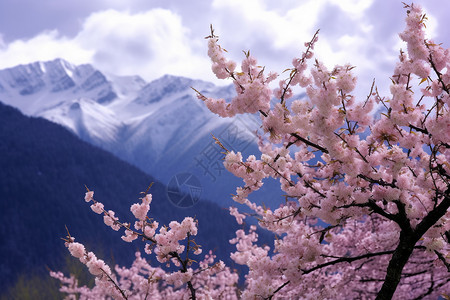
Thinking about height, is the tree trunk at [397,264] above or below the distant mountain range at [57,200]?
below

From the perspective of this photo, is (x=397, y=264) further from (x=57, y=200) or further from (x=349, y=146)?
(x=57, y=200)

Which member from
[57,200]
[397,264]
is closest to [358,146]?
[397,264]

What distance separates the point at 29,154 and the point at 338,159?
112 metres

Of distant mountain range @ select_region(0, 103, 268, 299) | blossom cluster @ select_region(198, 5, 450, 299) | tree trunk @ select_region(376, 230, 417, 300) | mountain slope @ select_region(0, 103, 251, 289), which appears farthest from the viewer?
mountain slope @ select_region(0, 103, 251, 289)

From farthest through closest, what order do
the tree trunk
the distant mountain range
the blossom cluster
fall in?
the distant mountain range < the tree trunk < the blossom cluster

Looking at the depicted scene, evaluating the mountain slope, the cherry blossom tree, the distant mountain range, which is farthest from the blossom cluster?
the distant mountain range

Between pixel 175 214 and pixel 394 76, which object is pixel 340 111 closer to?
pixel 394 76

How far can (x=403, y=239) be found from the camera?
4152mm

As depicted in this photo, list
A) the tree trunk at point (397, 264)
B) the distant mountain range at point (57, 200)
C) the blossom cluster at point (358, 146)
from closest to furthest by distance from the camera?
the blossom cluster at point (358, 146)
the tree trunk at point (397, 264)
the distant mountain range at point (57, 200)

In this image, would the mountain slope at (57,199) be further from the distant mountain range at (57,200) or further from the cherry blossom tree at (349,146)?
the cherry blossom tree at (349,146)

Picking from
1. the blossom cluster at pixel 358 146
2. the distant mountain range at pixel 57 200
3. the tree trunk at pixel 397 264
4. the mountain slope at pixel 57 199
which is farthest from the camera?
the mountain slope at pixel 57 199

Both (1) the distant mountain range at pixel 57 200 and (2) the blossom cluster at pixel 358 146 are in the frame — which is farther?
(1) the distant mountain range at pixel 57 200

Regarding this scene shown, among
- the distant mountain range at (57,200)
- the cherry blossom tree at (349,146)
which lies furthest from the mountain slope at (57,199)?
the cherry blossom tree at (349,146)

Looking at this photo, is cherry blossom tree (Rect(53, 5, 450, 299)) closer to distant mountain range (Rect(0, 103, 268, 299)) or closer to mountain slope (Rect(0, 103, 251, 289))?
mountain slope (Rect(0, 103, 251, 289))
